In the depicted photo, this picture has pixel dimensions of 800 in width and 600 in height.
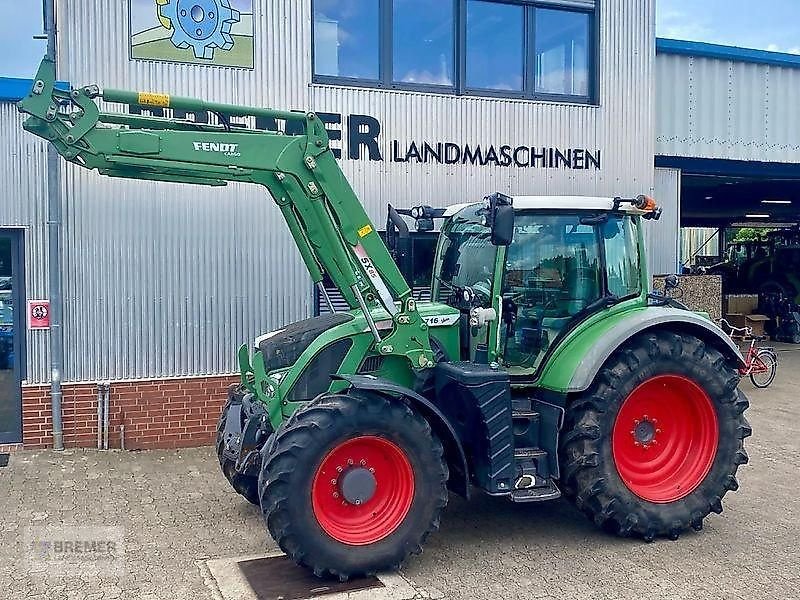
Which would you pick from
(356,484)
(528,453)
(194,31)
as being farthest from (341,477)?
(194,31)

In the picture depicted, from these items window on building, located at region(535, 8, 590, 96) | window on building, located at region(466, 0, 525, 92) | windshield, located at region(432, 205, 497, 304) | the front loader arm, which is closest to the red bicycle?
window on building, located at region(535, 8, 590, 96)

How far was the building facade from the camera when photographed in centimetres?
855

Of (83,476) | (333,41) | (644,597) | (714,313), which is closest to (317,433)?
(644,597)

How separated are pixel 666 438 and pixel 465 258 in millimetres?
2082

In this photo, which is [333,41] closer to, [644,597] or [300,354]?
[300,354]

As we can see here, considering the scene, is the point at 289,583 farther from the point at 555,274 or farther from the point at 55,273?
the point at 55,273

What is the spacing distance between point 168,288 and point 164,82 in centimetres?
215

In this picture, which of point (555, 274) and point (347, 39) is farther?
point (347, 39)

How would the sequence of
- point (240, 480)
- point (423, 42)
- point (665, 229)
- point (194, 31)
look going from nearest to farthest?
point (240, 480), point (194, 31), point (423, 42), point (665, 229)

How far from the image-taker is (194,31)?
8.95 metres

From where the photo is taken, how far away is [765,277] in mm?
21500

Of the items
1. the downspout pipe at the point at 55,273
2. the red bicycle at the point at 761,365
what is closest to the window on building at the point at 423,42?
the downspout pipe at the point at 55,273

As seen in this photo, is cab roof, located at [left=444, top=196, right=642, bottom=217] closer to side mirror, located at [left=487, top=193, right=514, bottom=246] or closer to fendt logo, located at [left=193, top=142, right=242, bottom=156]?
side mirror, located at [left=487, top=193, right=514, bottom=246]

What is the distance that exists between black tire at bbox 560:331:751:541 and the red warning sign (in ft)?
17.7
